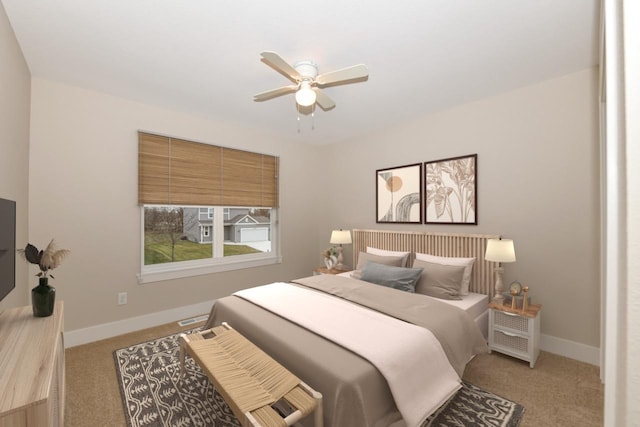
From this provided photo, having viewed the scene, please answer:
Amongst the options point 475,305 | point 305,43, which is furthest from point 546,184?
point 305,43

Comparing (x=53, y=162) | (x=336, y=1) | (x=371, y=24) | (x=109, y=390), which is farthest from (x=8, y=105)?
(x=371, y=24)

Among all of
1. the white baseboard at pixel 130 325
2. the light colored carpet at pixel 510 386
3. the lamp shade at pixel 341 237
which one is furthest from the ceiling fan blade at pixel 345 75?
the white baseboard at pixel 130 325

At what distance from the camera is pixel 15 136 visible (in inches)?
86.0

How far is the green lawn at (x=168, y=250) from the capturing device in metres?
3.43

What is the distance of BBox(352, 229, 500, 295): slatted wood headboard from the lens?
9.92ft

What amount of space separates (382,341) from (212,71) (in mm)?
2603

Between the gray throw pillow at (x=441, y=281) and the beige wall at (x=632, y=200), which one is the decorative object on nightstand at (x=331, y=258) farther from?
the beige wall at (x=632, y=200)

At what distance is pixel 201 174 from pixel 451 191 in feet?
10.3

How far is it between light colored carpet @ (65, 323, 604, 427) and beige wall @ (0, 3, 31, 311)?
2.56ft

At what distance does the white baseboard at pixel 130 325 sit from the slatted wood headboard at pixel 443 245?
2436 millimetres

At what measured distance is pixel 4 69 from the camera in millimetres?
1863

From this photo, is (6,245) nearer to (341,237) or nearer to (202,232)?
(202,232)

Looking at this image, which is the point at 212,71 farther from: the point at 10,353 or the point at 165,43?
the point at 10,353

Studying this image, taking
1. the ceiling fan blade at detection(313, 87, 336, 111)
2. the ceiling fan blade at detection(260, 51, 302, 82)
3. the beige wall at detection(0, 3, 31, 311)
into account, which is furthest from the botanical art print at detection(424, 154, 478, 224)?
the beige wall at detection(0, 3, 31, 311)
